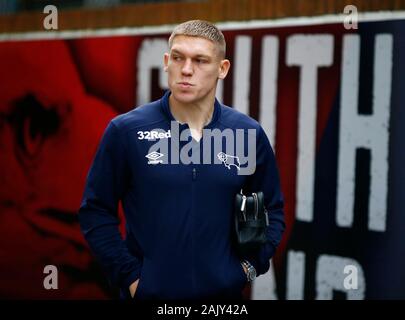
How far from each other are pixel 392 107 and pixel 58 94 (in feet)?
10.8

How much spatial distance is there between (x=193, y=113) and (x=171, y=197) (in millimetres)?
467

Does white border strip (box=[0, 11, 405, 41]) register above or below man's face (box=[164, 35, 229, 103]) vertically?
above

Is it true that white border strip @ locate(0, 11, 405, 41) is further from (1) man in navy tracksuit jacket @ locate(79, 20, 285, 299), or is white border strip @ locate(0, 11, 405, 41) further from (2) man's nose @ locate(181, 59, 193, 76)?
(2) man's nose @ locate(181, 59, 193, 76)

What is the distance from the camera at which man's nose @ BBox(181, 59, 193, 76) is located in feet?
9.77

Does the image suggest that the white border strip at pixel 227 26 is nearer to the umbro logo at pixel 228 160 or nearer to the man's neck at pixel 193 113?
the man's neck at pixel 193 113

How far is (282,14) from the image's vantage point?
5238 millimetres

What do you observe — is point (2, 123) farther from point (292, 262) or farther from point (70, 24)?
point (292, 262)

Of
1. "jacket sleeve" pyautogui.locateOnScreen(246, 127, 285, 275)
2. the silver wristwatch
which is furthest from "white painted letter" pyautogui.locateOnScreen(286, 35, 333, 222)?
the silver wristwatch

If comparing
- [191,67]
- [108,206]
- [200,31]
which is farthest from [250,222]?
[200,31]

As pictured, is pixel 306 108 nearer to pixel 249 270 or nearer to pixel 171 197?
pixel 249 270

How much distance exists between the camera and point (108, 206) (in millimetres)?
3064

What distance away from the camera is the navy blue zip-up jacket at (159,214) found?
2.97m

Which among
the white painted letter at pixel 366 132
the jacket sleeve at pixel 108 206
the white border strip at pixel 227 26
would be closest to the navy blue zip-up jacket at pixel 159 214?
the jacket sleeve at pixel 108 206
